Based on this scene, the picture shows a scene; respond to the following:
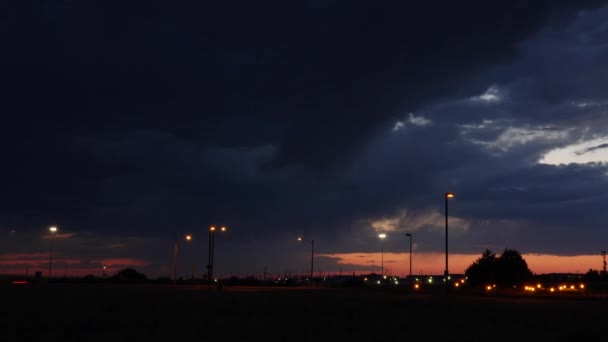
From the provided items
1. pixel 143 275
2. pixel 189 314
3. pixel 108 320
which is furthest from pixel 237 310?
pixel 143 275

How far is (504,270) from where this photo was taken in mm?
104062

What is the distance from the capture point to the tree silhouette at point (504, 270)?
104 meters

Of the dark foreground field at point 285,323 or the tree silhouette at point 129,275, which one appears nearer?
the dark foreground field at point 285,323

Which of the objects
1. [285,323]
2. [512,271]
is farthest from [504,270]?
[285,323]

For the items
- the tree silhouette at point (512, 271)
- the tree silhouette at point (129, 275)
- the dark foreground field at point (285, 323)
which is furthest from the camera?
the tree silhouette at point (129, 275)

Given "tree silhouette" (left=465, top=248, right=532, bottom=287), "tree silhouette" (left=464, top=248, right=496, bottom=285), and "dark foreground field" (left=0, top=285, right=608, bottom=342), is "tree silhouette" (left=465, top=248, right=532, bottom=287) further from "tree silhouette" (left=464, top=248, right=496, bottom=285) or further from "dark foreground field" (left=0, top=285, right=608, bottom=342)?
"dark foreground field" (left=0, top=285, right=608, bottom=342)

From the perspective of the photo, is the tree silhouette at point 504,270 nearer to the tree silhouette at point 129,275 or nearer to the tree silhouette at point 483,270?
the tree silhouette at point 483,270

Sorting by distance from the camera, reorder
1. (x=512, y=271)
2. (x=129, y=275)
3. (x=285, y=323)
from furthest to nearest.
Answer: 1. (x=129, y=275)
2. (x=512, y=271)
3. (x=285, y=323)

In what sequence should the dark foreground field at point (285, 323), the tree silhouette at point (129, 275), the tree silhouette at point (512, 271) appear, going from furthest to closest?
1. the tree silhouette at point (129, 275)
2. the tree silhouette at point (512, 271)
3. the dark foreground field at point (285, 323)

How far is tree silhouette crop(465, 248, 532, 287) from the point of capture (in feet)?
340

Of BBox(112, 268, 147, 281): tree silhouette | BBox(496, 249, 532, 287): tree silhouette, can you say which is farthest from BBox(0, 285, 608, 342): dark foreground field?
BBox(112, 268, 147, 281): tree silhouette

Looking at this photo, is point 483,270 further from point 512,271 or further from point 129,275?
point 129,275

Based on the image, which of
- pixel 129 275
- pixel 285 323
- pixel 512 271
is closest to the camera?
pixel 285 323

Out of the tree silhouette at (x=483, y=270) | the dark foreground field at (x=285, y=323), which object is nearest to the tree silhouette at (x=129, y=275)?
the tree silhouette at (x=483, y=270)
